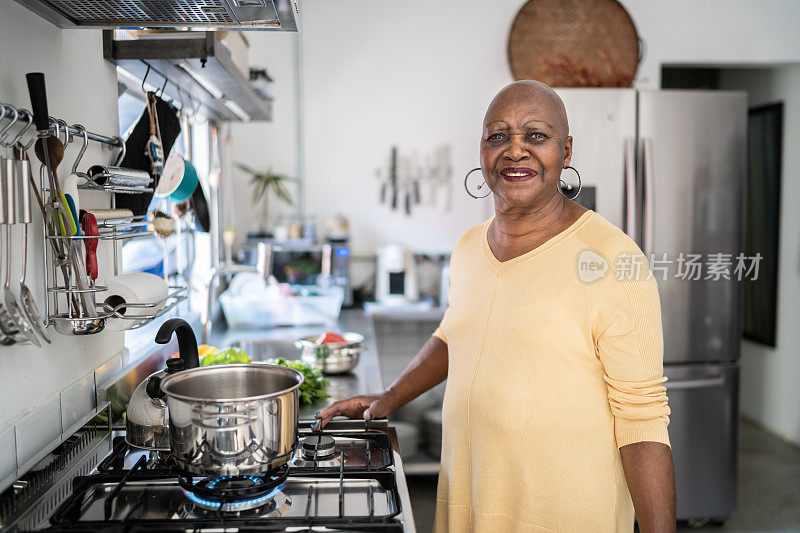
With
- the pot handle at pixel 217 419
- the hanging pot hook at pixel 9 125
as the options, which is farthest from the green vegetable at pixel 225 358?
the hanging pot hook at pixel 9 125

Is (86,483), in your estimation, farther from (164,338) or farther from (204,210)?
(204,210)

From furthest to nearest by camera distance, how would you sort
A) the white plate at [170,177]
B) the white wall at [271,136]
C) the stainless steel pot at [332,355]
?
the white wall at [271,136], the stainless steel pot at [332,355], the white plate at [170,177]

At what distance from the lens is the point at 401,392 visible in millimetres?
1676

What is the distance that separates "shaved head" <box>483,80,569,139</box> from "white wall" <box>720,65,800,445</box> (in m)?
3.40

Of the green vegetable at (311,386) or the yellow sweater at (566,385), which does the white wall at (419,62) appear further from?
the yellow sweater at (566,385)

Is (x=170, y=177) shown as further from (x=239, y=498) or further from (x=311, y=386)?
(x=239, y=498)

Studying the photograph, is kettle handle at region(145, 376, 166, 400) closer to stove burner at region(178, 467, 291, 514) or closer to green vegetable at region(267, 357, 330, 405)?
stove burner at region(178, 467, 291, 514)

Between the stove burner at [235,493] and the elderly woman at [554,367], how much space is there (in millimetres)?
460

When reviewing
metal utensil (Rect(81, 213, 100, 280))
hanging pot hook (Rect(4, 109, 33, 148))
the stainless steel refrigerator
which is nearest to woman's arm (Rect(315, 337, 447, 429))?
metal utensil (Rect(81, 213, 100, 280))

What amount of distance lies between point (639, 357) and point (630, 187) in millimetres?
1989

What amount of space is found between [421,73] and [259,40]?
3.04 ft

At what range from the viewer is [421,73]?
3.84 metres

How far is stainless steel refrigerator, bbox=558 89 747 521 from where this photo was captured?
3082 millimetres

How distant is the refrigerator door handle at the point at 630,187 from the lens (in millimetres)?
3076
